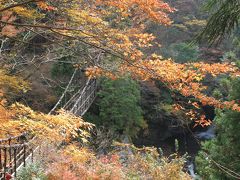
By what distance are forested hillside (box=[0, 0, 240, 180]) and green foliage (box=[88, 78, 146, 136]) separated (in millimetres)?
47

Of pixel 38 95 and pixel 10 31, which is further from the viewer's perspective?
pixel 38 95

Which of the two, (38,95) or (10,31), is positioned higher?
(10,31)

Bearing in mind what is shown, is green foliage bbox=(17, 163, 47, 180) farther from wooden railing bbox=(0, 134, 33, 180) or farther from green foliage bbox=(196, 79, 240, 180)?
green foliage bbox=(196, 79, 240, 180)

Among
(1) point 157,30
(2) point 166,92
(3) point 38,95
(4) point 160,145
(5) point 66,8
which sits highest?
(1) point 157,30

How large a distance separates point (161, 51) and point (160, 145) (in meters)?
5.42

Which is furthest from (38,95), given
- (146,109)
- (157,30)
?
(157,30)

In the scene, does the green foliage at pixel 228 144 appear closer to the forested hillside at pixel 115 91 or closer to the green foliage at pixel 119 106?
the forested hillside at pixel 115 91

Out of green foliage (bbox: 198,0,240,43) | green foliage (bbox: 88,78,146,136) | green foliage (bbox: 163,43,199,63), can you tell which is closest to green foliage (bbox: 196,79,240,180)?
green foliage (bbox: 198,0,240,43)

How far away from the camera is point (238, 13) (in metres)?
3.24

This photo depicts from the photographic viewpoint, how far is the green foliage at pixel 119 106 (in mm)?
15211

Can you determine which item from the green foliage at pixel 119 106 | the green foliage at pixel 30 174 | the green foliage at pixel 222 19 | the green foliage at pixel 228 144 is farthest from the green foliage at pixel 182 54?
the green foliage at pixel 222 19

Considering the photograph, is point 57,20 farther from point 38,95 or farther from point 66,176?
point 38,95

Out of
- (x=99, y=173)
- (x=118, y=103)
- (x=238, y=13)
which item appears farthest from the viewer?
(x=118, y=103)

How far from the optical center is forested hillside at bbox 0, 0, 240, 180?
517 cm
